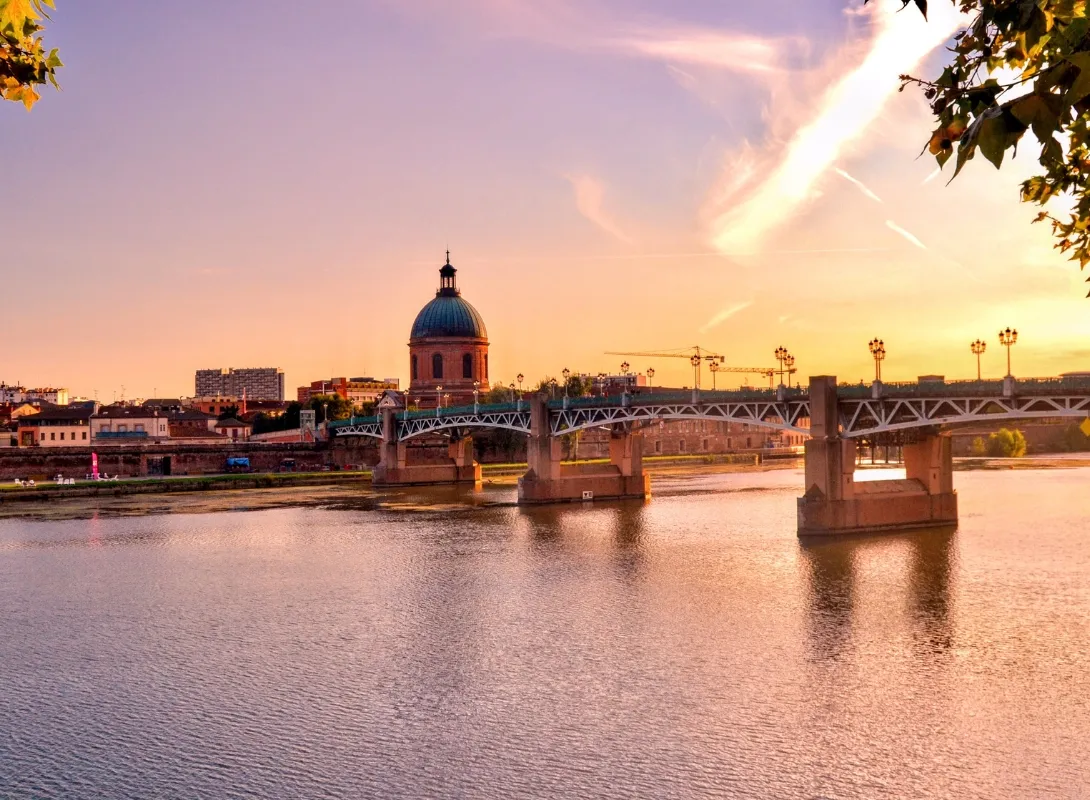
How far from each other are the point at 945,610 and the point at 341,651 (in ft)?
61.1

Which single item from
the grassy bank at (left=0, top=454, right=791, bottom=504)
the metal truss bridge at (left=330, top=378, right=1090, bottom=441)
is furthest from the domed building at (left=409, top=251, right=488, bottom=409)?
the metal truss bridge at (left=330, top=378, right=1090, bottom=441)

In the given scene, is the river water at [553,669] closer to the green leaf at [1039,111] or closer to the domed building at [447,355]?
the green leaf at [1039,111]

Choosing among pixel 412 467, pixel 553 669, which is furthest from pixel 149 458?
pixel 553 669

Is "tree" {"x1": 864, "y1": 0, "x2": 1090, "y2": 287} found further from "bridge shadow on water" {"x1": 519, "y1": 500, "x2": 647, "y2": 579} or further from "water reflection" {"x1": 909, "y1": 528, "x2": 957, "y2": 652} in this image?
"bridge shadow on water" {"x1": 519, "y1": 500, "x2": 647, "y2": 579}

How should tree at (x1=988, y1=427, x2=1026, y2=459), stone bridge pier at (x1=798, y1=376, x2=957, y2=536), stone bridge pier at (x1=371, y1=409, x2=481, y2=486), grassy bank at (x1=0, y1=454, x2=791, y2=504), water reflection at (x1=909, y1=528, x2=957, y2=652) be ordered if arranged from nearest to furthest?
1. water reflection at (x1=909, y1=528, x2=957, y2=652)
2. stone bridge pier at (x1=798, y1=376, x2=957, y2=536)
3. grassy bank at (x1=0, y1=454, x2=791, y2=504)
4. stone bridge pier at (x1=371, y1=409, x2=481, y2=486)
5. tree at (x1=988, y1=427, x2=1026, y2=459)

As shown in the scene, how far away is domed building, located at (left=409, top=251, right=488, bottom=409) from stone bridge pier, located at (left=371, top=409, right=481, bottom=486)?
1218 inches

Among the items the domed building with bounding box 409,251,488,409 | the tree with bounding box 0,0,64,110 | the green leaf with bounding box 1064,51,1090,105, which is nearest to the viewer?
the green leaf with bounding box 1064,51,1090,105

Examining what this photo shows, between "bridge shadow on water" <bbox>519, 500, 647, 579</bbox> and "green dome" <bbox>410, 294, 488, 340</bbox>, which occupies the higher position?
"green dome" <bbox>410, 294, 488, 340</bbox>

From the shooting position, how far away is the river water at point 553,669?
65.7 feet

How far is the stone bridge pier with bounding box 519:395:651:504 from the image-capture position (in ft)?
252

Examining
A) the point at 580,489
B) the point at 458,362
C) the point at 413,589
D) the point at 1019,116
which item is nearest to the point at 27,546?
the point at 413,589

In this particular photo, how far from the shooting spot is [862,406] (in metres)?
54.8

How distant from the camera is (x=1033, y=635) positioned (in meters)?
30.4

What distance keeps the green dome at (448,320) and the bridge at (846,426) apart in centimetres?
6384
